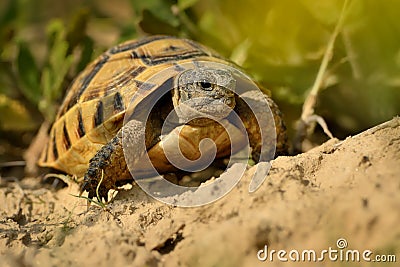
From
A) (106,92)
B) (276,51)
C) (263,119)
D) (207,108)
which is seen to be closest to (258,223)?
(207,108)

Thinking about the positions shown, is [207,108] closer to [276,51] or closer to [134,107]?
[134,107]

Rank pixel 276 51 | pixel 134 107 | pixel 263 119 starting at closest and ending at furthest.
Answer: pixel 134 107, pixel 263 119, pixel 276 51

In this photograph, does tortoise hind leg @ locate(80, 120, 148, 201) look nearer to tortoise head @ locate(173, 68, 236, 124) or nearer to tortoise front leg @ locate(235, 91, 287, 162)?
tortoise head @ locate(173, 68, 236, 124)

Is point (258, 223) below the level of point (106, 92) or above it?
below

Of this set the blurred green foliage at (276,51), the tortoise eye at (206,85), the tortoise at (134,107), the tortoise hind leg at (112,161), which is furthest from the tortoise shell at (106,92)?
the blurred green foliage at (276,51)

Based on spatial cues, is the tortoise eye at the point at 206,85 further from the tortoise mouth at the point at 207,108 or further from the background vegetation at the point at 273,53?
the background vegetation at the point at 273,53

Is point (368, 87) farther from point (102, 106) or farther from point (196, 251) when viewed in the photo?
point (196, 251)

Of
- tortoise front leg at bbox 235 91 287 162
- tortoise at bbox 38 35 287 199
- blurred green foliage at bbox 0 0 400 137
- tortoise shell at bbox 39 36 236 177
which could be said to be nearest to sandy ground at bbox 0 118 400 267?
tortoise at bbox 38 35 287 199
